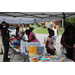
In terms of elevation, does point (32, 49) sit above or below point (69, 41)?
below

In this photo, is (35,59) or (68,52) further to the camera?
(68,52)
